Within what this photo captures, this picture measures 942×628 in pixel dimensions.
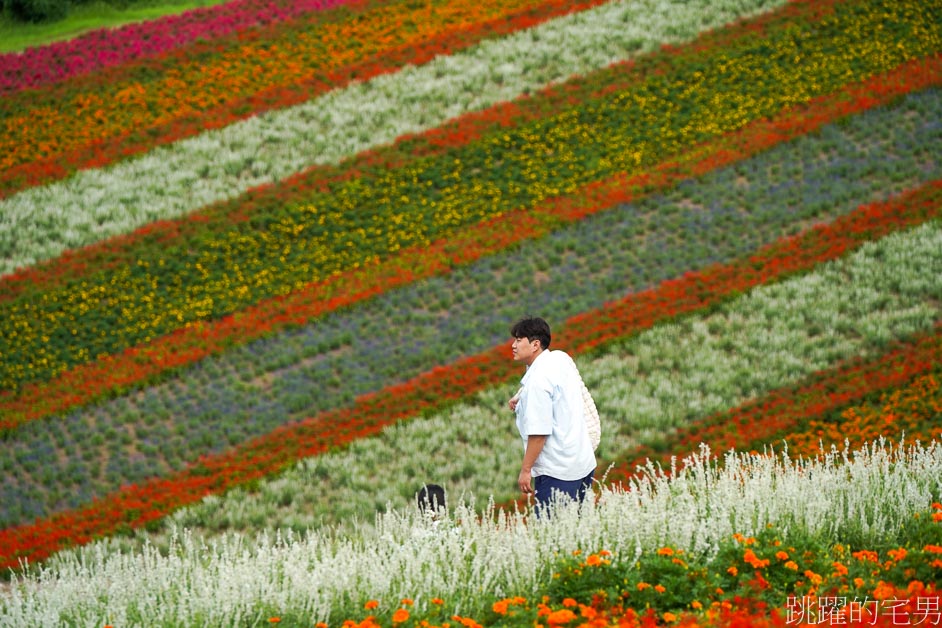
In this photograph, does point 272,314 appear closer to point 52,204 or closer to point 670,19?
point 52,204

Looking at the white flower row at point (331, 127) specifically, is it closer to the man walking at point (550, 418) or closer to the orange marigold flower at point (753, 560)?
the man walking at point (550, 418)

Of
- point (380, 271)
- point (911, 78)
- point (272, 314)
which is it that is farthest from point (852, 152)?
point (272, 314)

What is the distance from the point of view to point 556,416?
6602mm

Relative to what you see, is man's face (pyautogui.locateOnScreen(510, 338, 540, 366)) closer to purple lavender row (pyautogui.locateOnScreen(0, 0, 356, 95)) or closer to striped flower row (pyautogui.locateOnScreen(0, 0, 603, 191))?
striped flower row (pyautogui.locateOnScreen(0, 0, 603, 191))

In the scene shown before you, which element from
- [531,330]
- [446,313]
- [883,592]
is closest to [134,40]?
[446,313]

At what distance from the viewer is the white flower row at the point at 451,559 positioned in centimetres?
566

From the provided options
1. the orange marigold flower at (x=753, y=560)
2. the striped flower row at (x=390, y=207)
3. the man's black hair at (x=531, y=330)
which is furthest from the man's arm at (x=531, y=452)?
the striped flower row at (x=390, y=207)

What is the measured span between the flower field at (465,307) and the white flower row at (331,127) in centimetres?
11

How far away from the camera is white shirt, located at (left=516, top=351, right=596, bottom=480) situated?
650 cm

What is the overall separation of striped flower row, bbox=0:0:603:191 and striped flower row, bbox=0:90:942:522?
941 centimetres

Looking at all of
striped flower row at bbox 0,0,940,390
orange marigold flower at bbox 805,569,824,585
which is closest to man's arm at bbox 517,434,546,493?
orange marigold flower at bbox 805,569,824,585

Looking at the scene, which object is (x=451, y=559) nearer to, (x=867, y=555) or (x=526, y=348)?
(x=526, y=348)

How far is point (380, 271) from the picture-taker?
17766 millimetres

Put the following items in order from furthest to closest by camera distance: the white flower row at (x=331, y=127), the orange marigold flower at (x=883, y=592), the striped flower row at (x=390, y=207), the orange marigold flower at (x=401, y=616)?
the white flower row at (x=331, y=127) → the striped flower row at (x=390, y=207) → the orange marigold flower at (x=401, y=616) → the orange marigold flower at (x=883, y=592)
